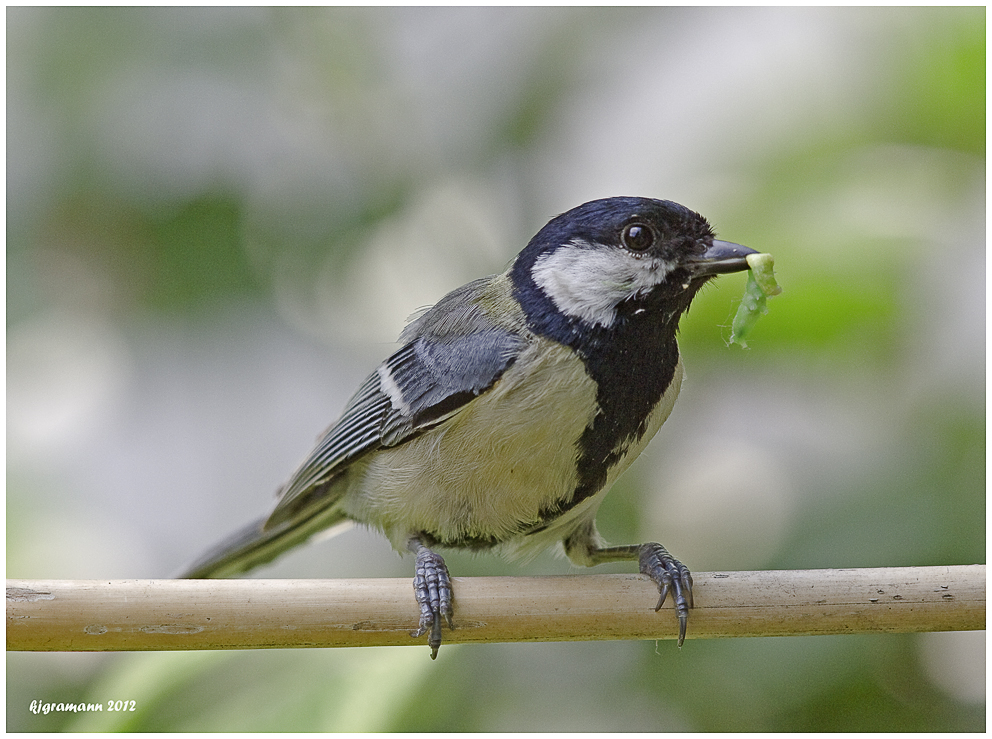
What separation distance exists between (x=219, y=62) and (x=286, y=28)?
23cm

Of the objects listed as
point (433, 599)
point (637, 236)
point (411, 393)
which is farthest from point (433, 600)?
point (637, 236)

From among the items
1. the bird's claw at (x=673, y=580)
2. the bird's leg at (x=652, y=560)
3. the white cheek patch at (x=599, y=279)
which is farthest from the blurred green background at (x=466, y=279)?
the white cheek patch at (x=599, y=279)

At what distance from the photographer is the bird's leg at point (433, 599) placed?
1512 millimetres

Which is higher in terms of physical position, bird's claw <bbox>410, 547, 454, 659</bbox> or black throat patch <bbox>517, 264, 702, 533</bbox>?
black throat patch <bbox>517, 264, 702, 533</bbox>

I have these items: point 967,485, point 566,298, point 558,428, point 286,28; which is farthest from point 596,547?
point 286,28

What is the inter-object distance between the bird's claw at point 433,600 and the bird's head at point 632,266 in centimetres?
48

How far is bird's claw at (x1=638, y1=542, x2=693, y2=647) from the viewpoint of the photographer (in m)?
1.54

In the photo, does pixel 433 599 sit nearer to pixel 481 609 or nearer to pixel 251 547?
pixel 481 609

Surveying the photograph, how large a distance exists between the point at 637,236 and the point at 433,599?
2.45ft

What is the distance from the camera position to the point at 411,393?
173 centimetres

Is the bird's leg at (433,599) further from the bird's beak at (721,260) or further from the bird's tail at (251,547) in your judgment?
the bird's beak at (721,260)

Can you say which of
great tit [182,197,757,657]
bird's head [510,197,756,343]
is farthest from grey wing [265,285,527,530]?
bird's head [510,197,756,343]

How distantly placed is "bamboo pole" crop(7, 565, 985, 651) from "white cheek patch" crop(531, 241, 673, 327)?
0.49 metres

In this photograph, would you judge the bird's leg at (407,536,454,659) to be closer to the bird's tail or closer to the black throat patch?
the black throat patch
